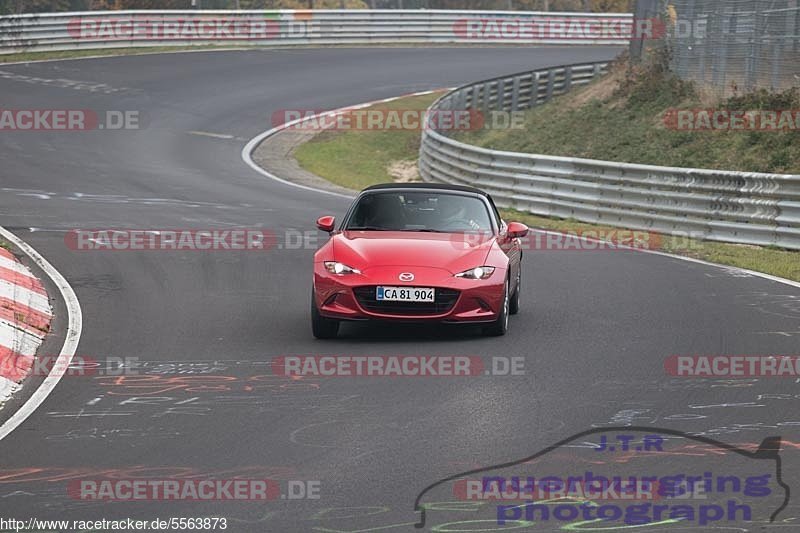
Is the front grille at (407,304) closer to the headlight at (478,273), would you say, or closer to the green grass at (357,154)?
the headlight at (478,273)

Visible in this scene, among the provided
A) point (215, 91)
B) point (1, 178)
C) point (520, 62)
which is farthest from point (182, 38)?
point (1, 178)

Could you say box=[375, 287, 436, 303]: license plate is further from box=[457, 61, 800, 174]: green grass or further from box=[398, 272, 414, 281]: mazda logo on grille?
box=[457, 61, 800, 174]: green grass

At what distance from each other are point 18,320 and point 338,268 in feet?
9.53

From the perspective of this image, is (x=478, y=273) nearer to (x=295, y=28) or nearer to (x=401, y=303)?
(x=401, y=303)

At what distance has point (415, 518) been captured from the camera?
6.46m

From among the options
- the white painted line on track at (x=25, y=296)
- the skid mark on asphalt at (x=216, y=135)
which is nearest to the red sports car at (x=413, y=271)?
the white painted line on track at (x=25, y=296)

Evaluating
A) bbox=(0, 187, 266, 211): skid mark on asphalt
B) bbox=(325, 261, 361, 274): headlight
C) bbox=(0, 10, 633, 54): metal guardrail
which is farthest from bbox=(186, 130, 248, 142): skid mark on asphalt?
bbox=(325, 261, 361, 274): headlight

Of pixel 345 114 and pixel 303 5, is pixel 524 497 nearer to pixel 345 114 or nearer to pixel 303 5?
pixel 345 114

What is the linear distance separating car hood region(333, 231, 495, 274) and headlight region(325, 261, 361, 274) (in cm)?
4

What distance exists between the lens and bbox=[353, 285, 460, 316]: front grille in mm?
11375

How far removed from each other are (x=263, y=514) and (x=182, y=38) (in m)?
42.4

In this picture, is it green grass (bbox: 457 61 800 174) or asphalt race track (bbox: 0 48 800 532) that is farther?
green grass (bbox: 457 61 800 174)

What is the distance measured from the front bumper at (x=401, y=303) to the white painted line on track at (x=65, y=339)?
2.22 metres

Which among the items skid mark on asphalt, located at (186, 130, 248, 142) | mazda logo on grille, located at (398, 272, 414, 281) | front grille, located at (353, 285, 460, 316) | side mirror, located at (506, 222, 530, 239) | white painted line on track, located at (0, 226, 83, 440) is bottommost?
skid mark on asphalt, located at (186, 130, 248, 142)
